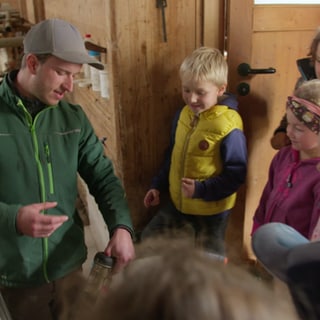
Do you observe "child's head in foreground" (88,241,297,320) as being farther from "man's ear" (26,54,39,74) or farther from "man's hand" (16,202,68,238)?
"man's ear" (26,54,39,74)

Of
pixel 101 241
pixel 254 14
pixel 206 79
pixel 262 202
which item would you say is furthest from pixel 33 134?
pixel 101 241

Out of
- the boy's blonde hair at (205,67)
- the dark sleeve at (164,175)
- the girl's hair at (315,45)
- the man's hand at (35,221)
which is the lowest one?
the dark sleeve at (164,175)

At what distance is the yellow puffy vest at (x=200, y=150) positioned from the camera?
6.59 ft

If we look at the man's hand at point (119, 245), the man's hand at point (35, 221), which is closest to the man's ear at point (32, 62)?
the man's hand at point (35, 221)

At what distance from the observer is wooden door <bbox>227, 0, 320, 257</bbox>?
84.7 inches

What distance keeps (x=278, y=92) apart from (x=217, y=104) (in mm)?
468

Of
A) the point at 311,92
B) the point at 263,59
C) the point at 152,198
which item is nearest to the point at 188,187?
the point at 152,198

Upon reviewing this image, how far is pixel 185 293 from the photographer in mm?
457

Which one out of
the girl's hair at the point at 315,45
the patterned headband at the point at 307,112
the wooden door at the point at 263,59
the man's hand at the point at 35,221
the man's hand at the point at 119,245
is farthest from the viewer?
the wooden door at the point at 263,59

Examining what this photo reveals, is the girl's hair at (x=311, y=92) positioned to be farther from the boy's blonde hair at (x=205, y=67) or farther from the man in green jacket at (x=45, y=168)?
the man in green jacket at (x=45, y=168)

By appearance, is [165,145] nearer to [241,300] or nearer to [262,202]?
[262,202]

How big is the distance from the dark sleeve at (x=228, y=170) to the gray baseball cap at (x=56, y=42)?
79cm

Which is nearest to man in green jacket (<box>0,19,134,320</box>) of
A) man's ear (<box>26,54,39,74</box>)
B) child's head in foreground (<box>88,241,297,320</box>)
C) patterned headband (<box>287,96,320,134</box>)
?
man's ear (<box>26,54,39,74</box>)

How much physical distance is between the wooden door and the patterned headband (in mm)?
538
